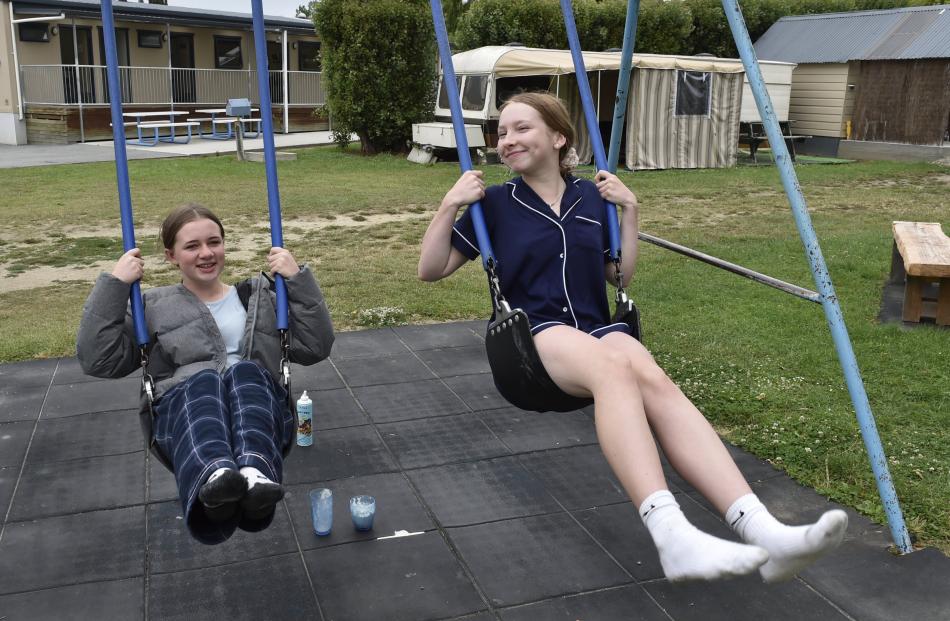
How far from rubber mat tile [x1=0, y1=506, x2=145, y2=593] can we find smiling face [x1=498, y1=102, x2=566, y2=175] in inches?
70.4

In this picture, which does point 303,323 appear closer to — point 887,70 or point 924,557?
point 924,557

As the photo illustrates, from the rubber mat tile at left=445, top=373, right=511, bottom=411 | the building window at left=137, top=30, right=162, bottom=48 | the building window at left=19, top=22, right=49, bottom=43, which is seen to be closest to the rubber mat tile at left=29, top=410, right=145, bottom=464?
the rubber mat tile at left=445, top=373, right=511, bottom=411

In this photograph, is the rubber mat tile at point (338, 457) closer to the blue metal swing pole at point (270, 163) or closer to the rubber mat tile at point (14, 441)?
the blue metal swing pole at point (270, 163)

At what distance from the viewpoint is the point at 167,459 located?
2529 mm

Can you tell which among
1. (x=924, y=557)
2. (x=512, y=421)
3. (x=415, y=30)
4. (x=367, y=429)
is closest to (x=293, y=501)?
(x=367, y=429)

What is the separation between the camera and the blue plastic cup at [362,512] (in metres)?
3.05

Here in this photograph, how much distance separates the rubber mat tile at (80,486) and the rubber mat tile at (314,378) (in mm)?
974

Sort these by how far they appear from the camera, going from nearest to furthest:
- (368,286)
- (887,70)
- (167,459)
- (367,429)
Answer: (167,459) → (367,429) → (368,286) → (887,70)

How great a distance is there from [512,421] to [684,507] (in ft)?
3.50

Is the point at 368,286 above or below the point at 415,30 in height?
below

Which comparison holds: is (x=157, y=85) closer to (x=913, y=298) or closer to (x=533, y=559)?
(x=913, y=298)

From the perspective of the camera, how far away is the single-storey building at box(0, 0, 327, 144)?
19.3m

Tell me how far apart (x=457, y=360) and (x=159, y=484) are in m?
1.92

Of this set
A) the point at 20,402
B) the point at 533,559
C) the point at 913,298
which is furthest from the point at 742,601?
the point at 913,298
